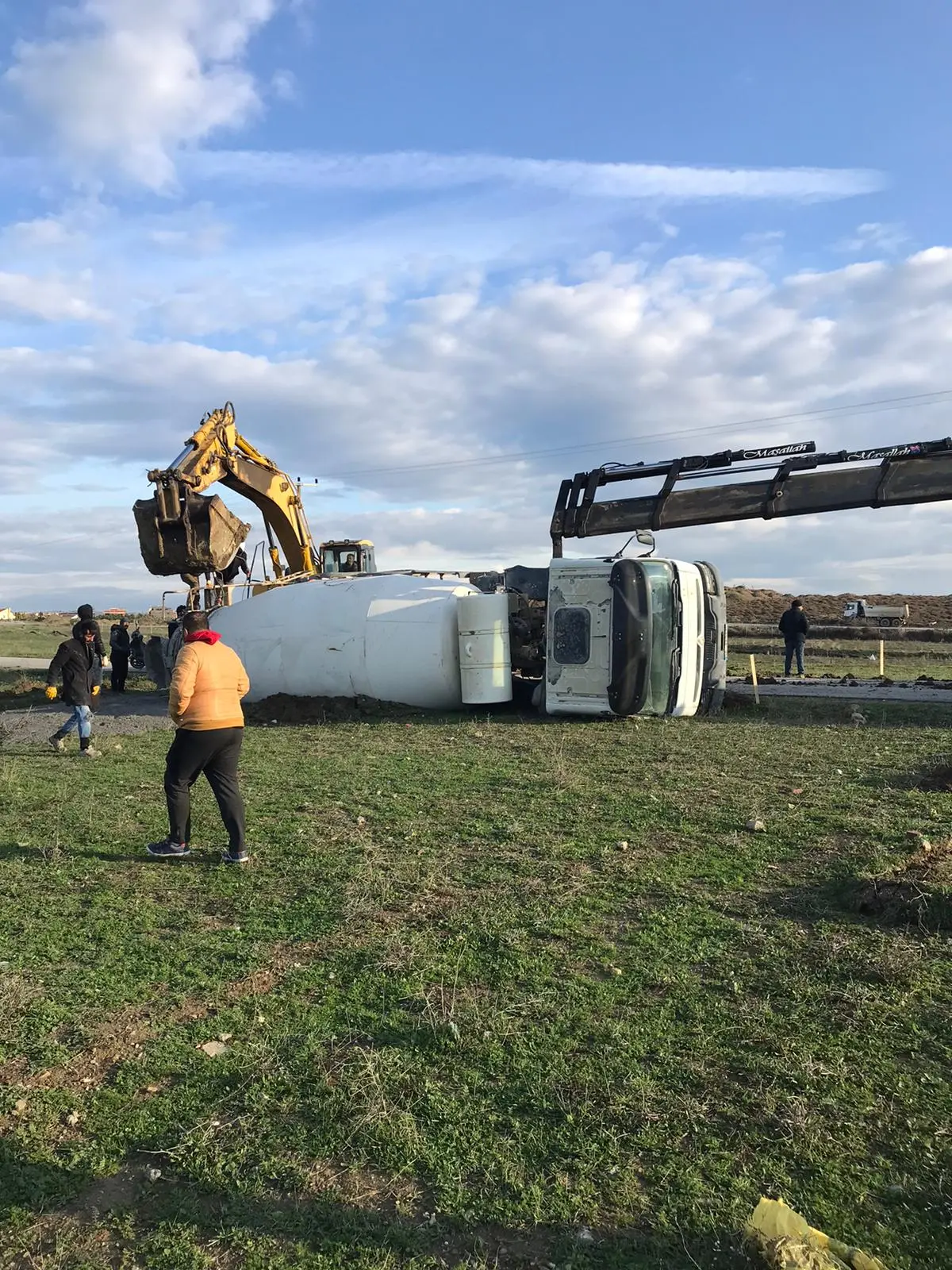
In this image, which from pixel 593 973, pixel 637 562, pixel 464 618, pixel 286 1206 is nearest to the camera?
pixel 286 1206

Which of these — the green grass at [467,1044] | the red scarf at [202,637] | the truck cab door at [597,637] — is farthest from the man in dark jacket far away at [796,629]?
the red scarf at [202,637]

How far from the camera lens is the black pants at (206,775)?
5.94 metres

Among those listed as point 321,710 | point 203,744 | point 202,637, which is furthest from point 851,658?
point 203,744

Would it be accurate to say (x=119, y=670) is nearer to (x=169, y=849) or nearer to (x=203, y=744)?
(x=169, y=849)

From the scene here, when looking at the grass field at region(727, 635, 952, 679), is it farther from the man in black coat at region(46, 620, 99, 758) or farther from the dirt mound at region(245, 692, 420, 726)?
the man in black coat at region(46, 620, 99, 758)

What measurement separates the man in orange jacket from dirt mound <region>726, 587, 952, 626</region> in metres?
37.6

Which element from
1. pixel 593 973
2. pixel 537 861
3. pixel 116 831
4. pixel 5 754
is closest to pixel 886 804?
pixel 537 861

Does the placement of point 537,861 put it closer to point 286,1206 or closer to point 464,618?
point 286,1206

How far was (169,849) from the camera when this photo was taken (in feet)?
19.9

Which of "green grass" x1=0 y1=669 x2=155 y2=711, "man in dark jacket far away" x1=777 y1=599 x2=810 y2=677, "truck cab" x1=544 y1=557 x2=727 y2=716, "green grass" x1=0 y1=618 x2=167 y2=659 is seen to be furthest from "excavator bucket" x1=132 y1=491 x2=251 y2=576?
"man in dark jacket far away" x1=777 y1=599 x2=810 y2=677

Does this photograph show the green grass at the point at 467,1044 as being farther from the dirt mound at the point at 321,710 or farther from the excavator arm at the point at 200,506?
the excavator arm at the point at 200,506

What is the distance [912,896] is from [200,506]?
13080 millimetres

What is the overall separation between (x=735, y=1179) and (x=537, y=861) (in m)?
3.24

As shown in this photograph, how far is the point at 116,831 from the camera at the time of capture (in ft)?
22.3
